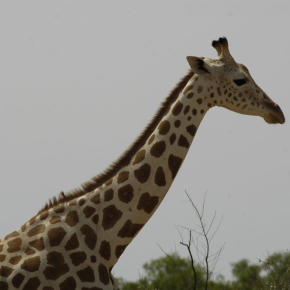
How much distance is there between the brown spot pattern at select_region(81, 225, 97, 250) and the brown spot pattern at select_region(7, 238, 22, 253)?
2.18 feet

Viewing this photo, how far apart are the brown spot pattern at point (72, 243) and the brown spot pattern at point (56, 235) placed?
86 millimetres

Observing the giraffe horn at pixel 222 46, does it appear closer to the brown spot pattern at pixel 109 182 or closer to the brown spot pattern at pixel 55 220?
the brown spot pattern at pixel 109 182

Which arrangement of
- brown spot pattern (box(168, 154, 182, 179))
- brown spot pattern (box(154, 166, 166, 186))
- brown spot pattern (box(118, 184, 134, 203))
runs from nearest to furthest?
brown spot pattern (box(118, 184, 134, 203))
brown spot pattern (box(154, 166, 166, 186))
brown spot pattern (box(168, 154, 182, 179))

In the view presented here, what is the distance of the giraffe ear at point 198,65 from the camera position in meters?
9.60

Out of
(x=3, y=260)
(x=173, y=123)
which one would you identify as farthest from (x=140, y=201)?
(x=3, y=260)

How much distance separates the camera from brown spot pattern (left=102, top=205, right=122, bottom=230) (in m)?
9.05

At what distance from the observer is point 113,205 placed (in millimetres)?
9117

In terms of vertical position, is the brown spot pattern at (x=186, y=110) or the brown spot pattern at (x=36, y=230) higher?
the brown spot pattern at (x=186, y=110)

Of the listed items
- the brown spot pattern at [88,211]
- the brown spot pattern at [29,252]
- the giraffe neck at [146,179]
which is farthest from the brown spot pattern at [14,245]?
the giraffe neck at [146,179]

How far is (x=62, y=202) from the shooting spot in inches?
365

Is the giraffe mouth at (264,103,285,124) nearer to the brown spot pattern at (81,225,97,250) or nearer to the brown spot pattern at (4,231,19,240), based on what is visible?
the brown spot pattern at (81,225,97,250)

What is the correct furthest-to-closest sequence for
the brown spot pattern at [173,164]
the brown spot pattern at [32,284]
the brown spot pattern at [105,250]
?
the brown spot pattern at [173,164]
the brown spot pattern at [105,250]
the brown spot pattern at [32,284]

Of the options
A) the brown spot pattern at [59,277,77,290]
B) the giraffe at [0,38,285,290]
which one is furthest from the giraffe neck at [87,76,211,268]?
the brown spot pattern at [59,277,77,290]

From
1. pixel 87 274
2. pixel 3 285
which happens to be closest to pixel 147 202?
pixel 87 274
